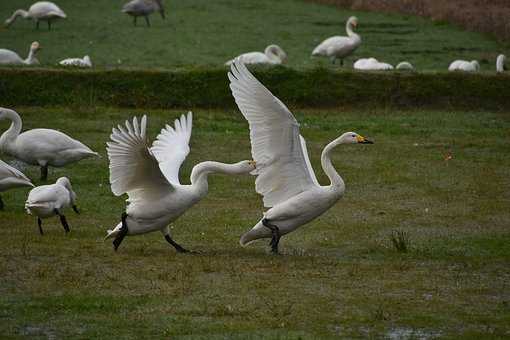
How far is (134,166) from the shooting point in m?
10.9

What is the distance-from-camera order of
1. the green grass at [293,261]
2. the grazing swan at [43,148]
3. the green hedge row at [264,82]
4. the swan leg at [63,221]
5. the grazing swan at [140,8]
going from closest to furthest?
the green grass at [293,261] < the swan leg at [63,221] < the grazing swan at [43,148] < the green hedge row at [264,82] < the grazing swan at [140,8]

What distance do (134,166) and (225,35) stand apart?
19.5 meters

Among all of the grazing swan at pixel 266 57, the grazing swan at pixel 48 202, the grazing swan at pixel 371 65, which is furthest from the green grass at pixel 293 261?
the grazing swan at pixel 266 57

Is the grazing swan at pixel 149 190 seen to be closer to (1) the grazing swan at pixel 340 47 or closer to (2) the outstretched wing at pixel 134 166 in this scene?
(2) the outstretched wing at pixel 134 166

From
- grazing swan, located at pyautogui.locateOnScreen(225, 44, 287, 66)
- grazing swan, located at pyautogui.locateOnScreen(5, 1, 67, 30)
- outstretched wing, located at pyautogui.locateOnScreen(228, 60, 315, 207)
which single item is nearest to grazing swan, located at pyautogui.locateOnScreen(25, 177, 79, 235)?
outstretched wing, located at pyautogui.locateOnScreen(228, 60, 315, 207)

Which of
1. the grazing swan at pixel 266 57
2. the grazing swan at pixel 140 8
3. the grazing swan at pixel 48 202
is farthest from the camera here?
the grazing swan at pixel 140 8

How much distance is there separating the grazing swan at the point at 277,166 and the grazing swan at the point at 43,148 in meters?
4.33

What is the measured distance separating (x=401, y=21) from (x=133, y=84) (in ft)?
46.9

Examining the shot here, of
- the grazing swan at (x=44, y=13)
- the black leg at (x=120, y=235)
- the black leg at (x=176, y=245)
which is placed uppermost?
the black leg at (x=120, y=235)

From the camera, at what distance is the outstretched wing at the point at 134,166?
10.5 metres

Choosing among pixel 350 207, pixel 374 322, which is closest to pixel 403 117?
pixel 350 207

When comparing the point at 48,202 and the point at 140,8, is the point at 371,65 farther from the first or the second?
the point at 48,202

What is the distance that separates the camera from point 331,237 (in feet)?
40.8

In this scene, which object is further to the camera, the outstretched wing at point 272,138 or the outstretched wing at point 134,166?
the outstretched wing at point 272,138
